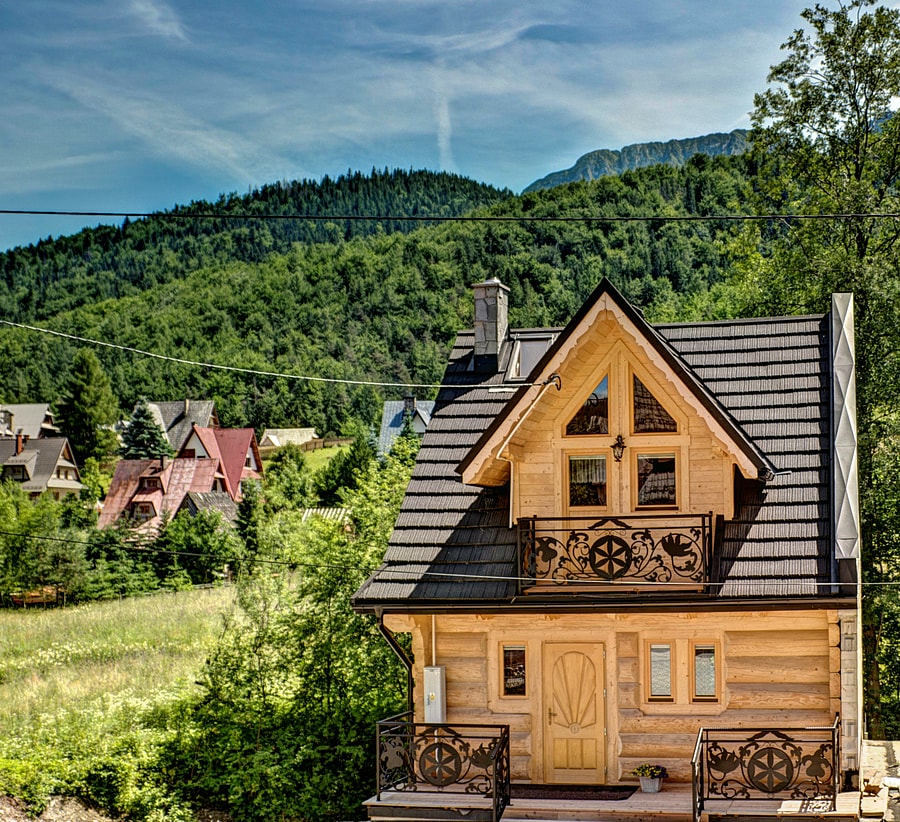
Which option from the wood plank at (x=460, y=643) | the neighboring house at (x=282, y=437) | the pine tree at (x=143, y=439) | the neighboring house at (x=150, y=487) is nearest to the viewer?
the wood plank at (x=460, y=643)

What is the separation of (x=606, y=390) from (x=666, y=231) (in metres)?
47.2

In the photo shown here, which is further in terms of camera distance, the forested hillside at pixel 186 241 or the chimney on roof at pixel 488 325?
the forested hillside at pixel 186 241

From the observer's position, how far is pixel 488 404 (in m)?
17.7

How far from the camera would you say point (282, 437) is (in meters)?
104

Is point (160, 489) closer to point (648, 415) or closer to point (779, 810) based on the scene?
point (648, 415)

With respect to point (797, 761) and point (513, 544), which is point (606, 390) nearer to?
point (513, 544)

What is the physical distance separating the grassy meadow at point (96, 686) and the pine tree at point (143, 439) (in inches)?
1480

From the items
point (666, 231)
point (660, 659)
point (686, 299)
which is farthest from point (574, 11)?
point (666, 231)

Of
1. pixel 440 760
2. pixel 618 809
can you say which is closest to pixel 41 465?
pixel 440 760

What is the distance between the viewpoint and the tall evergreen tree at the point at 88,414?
89.9 metres

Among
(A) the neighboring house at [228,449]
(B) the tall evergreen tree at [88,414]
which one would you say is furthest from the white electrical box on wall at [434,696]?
(B) the tall evergreen tree at [88,414]

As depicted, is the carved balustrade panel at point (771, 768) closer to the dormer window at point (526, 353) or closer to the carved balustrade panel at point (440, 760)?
the carved balustrade panel at point (440, 760)

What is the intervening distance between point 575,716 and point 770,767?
8.81 ft

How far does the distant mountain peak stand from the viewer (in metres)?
118
